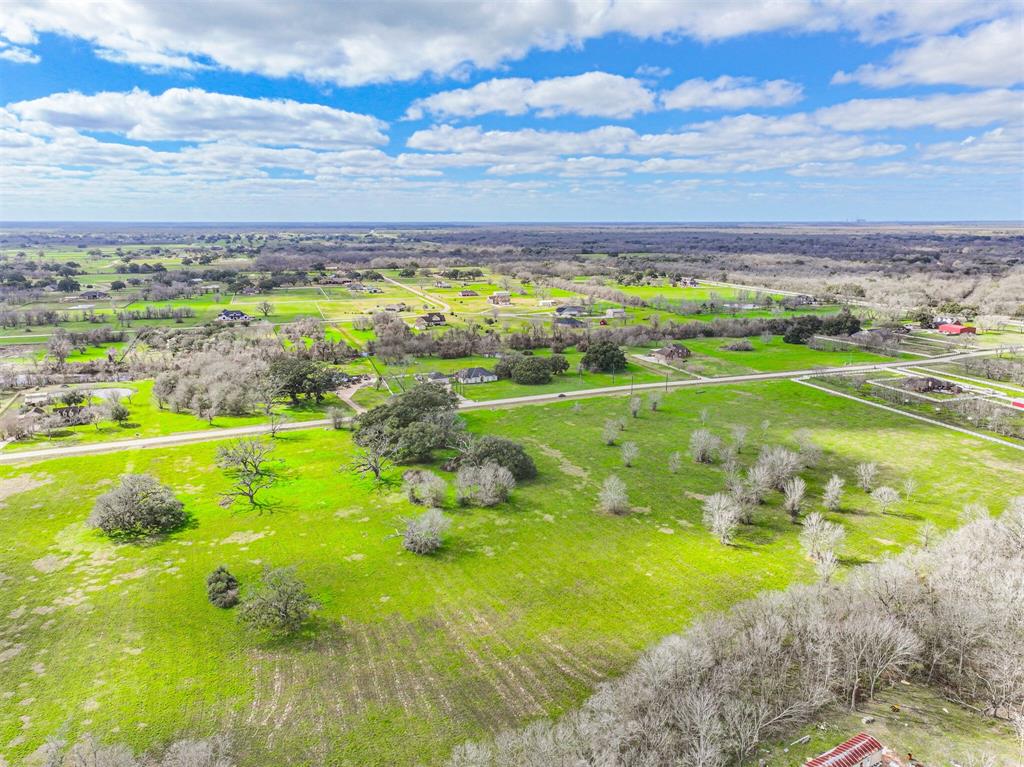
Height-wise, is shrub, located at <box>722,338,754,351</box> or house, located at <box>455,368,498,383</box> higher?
shrub, located at <box>722,338,754,351</box>

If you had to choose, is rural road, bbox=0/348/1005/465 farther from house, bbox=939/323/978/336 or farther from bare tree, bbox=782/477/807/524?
bare tree, bbox=782/477/807/524

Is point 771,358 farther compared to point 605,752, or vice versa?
point 771,358

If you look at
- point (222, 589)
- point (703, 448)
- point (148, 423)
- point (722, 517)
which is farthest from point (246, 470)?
point (703, 448)

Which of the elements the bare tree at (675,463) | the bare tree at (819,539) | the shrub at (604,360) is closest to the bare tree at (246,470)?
the bare tree at (675,463)

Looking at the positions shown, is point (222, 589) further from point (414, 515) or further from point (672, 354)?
point (672, 354)

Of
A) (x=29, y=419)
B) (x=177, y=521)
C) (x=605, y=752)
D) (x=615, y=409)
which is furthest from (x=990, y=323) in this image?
(x=29, y=419)

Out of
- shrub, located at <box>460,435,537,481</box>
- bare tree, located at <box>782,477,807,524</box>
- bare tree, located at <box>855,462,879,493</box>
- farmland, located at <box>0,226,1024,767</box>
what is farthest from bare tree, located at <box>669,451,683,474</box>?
bare tree, located at <box>855,462,879,493</box>

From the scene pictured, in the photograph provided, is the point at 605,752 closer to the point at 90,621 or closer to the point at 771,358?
the point at 90,621
